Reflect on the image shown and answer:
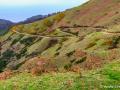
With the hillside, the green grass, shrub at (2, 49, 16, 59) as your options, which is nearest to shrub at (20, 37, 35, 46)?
the hillside

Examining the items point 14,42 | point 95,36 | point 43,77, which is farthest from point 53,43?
point 43,77

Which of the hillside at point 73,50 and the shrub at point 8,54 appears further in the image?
the shrub at point 8,54

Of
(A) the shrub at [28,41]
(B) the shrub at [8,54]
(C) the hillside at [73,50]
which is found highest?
(C) the hillside at [73,50]

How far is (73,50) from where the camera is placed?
83875mm

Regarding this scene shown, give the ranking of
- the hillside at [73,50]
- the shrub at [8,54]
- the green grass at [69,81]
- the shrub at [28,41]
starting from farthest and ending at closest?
the shrub at [28,41], the shrub at [8,54], the hillside at [73,50], the green grass at [69,81]

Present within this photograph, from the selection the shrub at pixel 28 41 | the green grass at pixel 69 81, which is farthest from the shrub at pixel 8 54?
the green grass at pixel 69 81

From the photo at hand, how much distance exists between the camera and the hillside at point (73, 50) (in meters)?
39.9

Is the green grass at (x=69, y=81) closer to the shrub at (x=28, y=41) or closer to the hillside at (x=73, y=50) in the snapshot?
the hillside at (x=73, y=50)

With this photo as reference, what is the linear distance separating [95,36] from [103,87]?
70779 millimetres

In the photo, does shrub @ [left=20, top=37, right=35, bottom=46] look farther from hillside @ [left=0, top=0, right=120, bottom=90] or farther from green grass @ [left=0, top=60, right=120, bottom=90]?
green grass @ [left=0, top=60, right=120, bottom=90]

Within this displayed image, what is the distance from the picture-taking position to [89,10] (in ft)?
624

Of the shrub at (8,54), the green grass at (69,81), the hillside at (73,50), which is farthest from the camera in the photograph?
the shrub at (8,54)

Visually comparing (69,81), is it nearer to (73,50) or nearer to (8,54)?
(73,50)

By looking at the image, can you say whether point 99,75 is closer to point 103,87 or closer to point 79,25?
point 103,87
